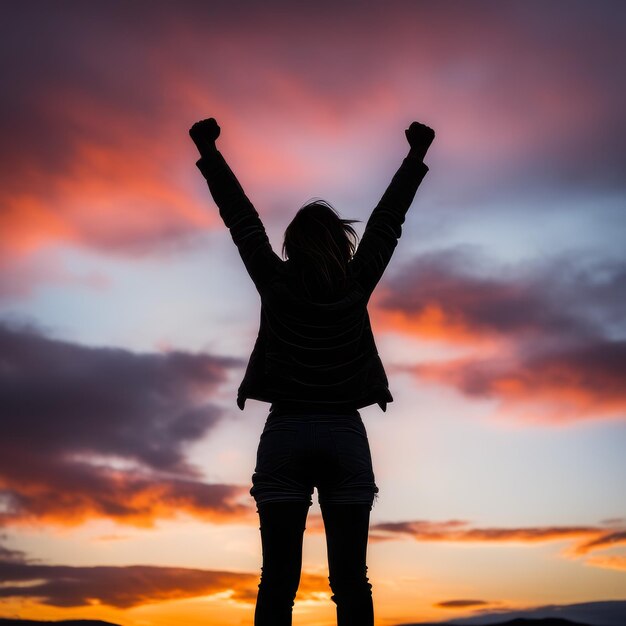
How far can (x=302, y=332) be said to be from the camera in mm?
5145

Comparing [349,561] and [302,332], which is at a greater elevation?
[302,332]

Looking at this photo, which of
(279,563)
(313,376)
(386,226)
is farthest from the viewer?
(386,226)

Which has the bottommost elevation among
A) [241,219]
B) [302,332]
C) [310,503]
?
[310,503]

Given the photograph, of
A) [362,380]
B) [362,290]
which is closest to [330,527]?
[362,380]

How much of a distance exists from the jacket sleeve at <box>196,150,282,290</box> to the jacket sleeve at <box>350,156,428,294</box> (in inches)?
20.6

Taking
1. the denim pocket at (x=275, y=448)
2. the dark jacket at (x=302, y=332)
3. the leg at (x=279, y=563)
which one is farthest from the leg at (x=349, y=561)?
the dark jacket at (x=302, y=332)

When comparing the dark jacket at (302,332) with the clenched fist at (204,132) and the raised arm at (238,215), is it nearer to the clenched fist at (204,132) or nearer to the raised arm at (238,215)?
the raised arm at (238,215)

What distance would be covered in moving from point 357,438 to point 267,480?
1.81 feet

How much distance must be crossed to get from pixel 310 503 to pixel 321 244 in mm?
1486

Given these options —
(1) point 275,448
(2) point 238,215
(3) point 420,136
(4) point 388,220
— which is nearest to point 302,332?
(1) point 275,448

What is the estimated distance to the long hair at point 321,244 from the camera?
203 inches

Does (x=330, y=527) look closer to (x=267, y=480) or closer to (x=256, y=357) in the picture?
(x=267, y=480)

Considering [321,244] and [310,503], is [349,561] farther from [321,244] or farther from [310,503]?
[321,244]

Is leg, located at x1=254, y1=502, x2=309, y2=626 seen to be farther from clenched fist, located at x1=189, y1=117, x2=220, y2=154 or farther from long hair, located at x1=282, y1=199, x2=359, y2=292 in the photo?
clenched fist, located at x1=189, y1=117, x2=220, y2=154
